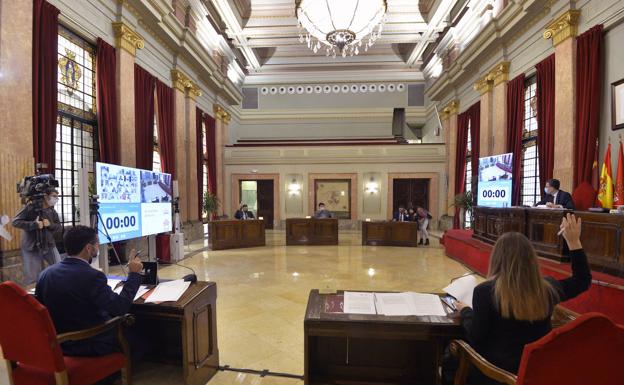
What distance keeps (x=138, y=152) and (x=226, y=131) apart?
23.5 feet

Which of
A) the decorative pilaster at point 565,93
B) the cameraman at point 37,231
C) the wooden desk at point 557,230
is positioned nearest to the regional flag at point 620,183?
the decorative pilaster at point 565,93

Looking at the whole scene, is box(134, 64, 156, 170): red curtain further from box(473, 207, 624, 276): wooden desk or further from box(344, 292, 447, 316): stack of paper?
box(473, 207, 624, 276): wooden desk

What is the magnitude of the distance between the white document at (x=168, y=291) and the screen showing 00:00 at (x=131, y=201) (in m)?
2.42

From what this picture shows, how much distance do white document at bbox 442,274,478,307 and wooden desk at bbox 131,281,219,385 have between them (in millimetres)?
1841

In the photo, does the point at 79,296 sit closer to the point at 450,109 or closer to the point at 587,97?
the point at 587,97

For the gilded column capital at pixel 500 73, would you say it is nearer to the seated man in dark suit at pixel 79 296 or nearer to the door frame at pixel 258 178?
the door frame at pixel 258 178

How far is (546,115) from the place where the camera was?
7035 millimetres

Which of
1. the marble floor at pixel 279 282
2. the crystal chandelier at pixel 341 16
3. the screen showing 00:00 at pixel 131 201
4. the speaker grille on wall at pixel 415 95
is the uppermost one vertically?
the speaker grille on wall at pixel 415 95

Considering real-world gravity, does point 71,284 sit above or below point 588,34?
below

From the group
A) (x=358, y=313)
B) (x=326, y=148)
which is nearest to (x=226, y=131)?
(x=326, y=148)

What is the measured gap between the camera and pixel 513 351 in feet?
5.18

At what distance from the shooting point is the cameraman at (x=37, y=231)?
396 cm

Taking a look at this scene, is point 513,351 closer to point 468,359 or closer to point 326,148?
point 468,359

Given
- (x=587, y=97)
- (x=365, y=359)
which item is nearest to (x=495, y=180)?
(x=587, y=97)
